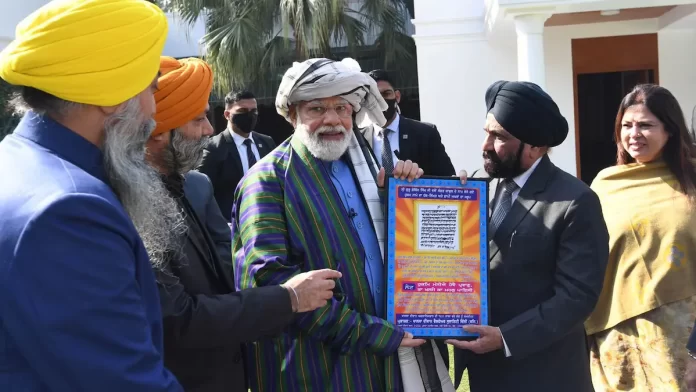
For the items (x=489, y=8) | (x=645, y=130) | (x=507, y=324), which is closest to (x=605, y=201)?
(x=645, y=130)

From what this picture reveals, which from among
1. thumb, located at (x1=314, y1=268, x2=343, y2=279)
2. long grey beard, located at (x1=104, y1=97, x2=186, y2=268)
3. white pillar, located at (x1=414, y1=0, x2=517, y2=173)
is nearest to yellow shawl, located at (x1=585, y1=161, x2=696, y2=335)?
thumb, located at (x1=314, y1=268, x2=343, y2=279)

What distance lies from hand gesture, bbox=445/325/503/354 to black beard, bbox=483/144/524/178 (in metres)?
0.61

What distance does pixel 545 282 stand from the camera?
9.16ft

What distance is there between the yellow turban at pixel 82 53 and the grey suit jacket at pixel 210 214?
4.27 ft

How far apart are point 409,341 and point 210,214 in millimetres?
984

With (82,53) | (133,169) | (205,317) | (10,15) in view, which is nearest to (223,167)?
(205,317)

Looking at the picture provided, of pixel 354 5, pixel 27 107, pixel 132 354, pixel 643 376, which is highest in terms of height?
pixel 354 5

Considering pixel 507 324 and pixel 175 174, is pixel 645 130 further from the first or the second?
pixel 175 174

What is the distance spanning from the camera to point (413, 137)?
550cm

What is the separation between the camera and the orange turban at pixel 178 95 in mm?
2566

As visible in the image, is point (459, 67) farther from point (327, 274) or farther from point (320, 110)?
point (327, 274)

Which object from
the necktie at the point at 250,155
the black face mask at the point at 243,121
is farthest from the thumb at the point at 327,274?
the black face mask at the point at 243,121

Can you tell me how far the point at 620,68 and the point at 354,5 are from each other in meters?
6.44

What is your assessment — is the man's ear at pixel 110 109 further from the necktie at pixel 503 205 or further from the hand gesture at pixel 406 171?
the necktie at pixel 503 205
